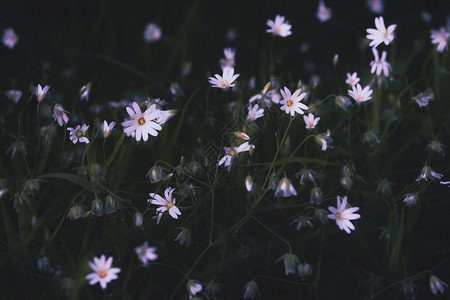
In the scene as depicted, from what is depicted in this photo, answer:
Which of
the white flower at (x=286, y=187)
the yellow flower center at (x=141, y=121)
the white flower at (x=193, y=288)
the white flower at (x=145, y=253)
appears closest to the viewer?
the white flower at (x=145, y=253)

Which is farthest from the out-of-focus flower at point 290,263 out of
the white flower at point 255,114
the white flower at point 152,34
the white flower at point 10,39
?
the white flower at point 10,39

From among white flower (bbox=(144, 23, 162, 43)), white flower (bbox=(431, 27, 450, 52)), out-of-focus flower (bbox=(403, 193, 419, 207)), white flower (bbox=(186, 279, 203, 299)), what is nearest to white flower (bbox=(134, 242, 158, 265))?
white flower (bbox=(186, 279, 203, 299))

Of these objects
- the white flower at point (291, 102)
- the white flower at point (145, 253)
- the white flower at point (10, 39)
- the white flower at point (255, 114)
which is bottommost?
the white flower at point (145, 253)

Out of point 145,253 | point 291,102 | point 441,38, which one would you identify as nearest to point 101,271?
point 145,253

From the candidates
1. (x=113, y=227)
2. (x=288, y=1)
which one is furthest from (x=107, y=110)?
(x=288, y=1)

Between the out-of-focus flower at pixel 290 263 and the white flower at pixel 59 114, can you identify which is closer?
the out-of-focus flower at pixel 290 263

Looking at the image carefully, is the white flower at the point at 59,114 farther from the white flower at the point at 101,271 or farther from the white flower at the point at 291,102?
the white flower at the point at 291,102

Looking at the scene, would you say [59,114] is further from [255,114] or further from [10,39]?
[10,39]

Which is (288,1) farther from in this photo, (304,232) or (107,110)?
(304,232)

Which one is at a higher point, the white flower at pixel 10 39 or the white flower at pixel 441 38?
the white flower at pixel 10 39

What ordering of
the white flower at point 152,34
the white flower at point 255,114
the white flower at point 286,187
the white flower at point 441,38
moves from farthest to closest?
1. the white flower at point 152,34
2. the white flower at point 441,38
3. the white flower at point 255,114
4. the white flower at point 286,187

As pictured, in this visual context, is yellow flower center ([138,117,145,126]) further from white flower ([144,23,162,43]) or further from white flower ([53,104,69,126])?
white flower ([144,23,162,43])

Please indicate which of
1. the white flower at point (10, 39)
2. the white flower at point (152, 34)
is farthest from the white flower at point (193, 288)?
the white flower at point (10, 39)
